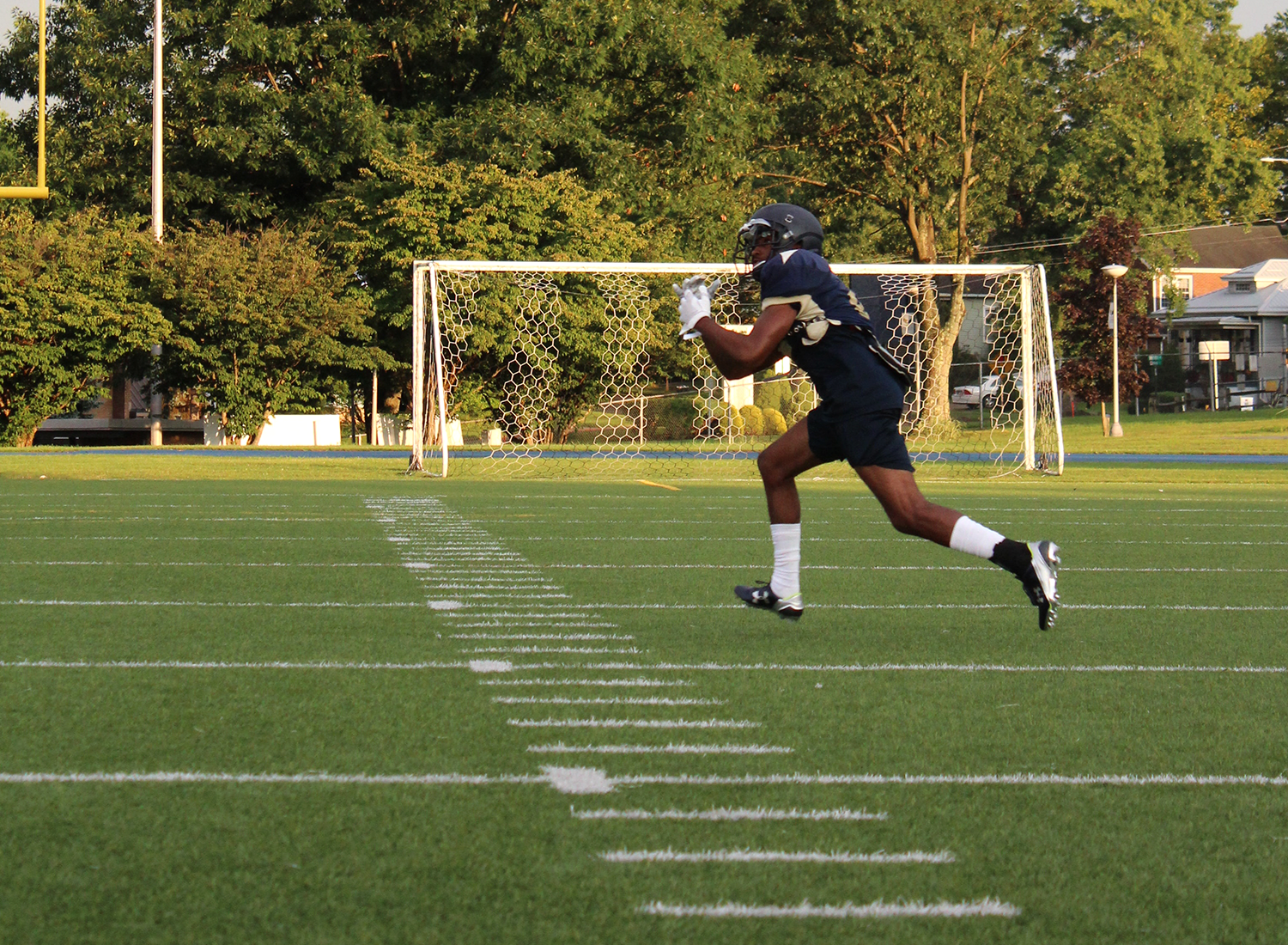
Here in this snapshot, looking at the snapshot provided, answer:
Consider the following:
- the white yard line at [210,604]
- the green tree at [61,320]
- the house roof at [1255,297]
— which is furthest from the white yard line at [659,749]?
the house roof at [1255,297]

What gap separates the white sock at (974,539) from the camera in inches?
258

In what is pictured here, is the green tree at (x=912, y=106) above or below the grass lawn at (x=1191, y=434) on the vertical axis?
above

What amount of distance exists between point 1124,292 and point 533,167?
16.6 metres

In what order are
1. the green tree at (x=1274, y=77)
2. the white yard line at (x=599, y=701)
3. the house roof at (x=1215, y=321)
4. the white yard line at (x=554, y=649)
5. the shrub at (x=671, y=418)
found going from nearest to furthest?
the white yard line at (x=599, y=701) → the white yard line at (x=554, y=649) → the shrub at (x=671, y=418) → the house roof at (x=1215, y=321) → the green tree at (x=1274, y=77)

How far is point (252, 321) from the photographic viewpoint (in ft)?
102

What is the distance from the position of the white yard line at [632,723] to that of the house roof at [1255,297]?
56298mm

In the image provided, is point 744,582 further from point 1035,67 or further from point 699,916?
point 1035,67

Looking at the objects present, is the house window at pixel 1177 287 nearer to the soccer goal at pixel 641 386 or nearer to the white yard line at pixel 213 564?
the soccer goal at pixel 641 386

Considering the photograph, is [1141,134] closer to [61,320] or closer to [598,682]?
[61,320]

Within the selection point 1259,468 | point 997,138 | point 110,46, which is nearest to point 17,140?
point 110,46

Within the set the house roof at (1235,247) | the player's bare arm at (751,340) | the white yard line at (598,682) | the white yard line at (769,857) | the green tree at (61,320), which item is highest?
the house roof at (1235,247)

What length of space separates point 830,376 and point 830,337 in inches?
6.9

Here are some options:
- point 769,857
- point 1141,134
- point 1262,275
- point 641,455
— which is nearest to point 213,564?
point 769,857

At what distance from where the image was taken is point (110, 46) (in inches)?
1531
